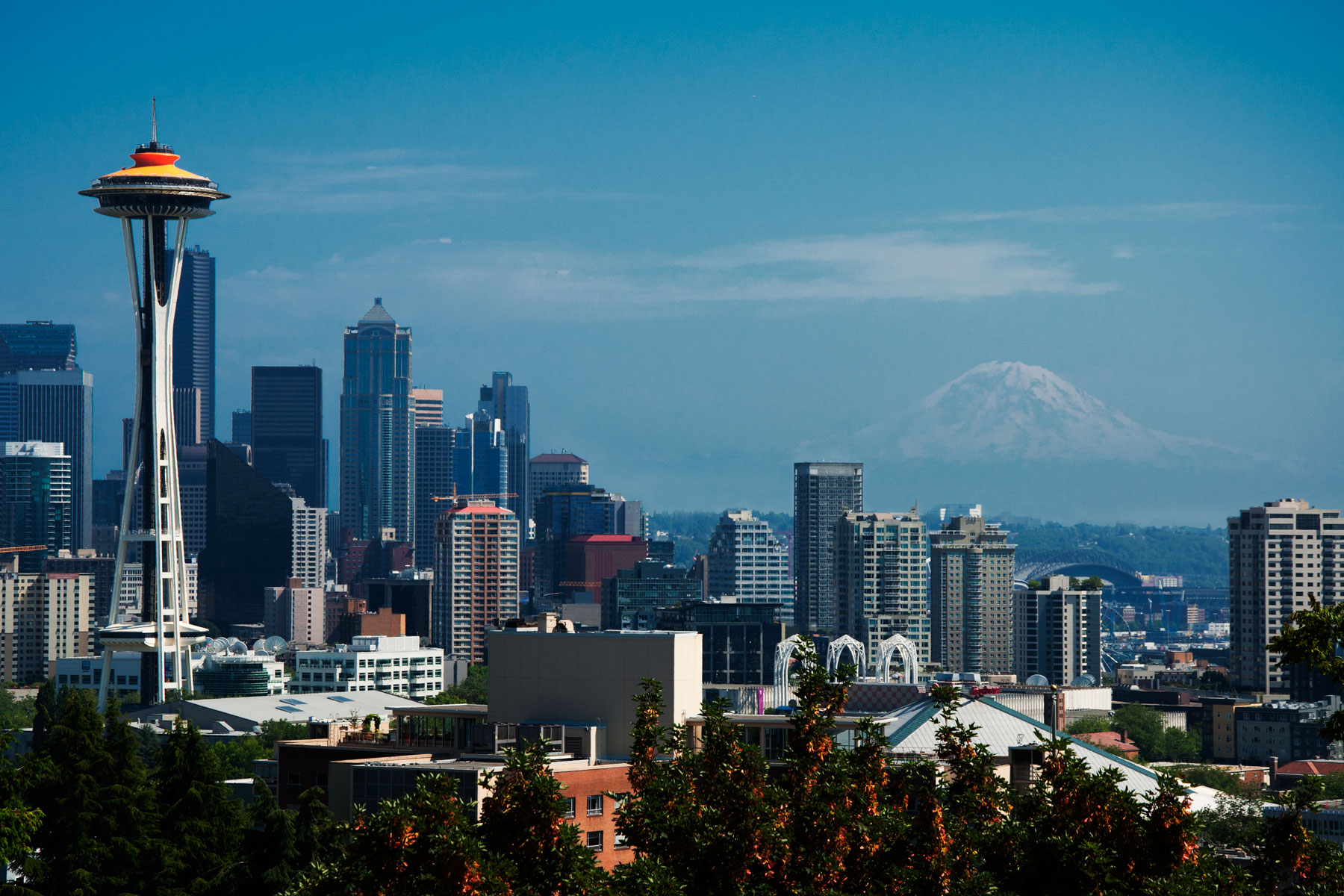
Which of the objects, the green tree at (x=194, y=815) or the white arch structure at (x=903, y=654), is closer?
the green tree at (x=194, y=815)

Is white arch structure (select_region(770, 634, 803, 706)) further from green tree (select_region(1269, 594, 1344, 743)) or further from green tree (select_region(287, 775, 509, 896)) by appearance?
green tree (select_region(1269, 594, 1344, 743))

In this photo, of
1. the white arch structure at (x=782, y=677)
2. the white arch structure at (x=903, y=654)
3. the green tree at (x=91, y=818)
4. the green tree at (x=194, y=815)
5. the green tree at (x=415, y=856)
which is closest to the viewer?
the green tree at (x=415, y=856)

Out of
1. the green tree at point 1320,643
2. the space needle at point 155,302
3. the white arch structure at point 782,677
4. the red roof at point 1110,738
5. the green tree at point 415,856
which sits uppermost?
the space needle at point 155,302

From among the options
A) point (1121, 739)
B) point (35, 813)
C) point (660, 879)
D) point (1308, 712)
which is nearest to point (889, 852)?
point (660, 879)

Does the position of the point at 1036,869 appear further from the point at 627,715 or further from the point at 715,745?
the point at 627,715

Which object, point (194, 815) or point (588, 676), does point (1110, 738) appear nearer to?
point (588, 676)

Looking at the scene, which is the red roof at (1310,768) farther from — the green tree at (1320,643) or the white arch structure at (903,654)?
the green tree at (1320,643)

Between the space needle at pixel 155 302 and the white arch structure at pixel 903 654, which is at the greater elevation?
the space needle at pixel 155 302

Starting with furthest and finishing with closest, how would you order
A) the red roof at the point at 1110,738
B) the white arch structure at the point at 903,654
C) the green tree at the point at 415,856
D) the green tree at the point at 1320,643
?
1. the red roof at the point at 1110,738
2. the white arch structure at the point at 903,654
3. the green tree at the point at 415,856
4. the green tree at the point at 1320,643

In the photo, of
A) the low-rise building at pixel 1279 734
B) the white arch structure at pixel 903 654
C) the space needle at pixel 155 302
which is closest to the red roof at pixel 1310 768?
the low-rise building at pixel 1279 734
